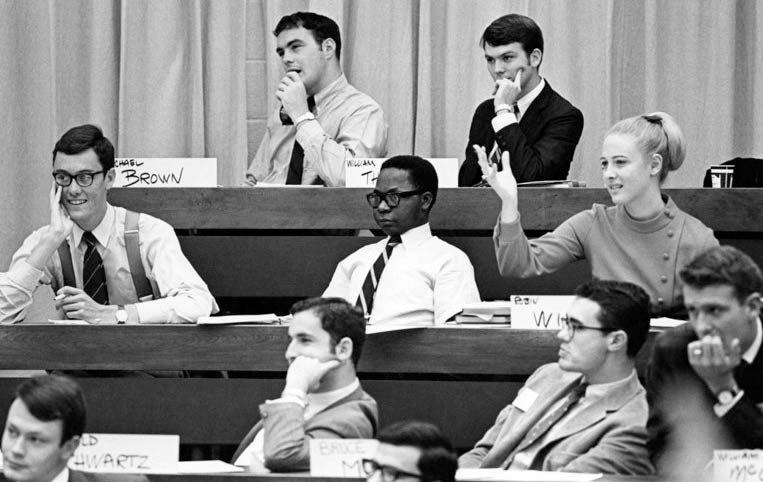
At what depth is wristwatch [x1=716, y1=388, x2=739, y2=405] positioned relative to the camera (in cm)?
283

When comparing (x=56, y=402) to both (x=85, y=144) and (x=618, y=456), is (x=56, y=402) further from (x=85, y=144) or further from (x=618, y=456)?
(x=85, y=144)

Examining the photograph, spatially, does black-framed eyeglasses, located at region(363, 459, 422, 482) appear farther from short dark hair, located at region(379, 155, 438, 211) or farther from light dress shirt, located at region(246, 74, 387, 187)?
light dress shirt, located at region(246, 74, 387, 187)

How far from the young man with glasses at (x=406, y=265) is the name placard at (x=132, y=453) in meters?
1.40

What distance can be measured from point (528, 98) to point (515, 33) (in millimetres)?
240

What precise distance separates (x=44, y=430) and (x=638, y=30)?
373cm

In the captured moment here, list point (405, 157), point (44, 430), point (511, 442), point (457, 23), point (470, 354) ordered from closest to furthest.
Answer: point (44, 430)
point (511, 442)
point (470, 354)
point (405, 157)
point (457, 23)

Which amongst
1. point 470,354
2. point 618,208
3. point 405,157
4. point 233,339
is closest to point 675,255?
point 618,208

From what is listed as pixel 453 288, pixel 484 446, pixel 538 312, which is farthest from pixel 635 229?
pixel 484 446

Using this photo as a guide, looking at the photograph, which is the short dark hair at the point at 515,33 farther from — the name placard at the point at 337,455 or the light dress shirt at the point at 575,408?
the name placard at the point at 337,455

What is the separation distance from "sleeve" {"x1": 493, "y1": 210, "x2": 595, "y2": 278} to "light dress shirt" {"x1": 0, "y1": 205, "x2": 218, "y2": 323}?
3.21ft

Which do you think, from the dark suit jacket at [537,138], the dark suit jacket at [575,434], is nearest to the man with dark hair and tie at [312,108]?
the dark suit jacket at [537,138]

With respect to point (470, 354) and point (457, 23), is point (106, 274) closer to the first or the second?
point (470, 354)

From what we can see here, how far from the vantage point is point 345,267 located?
450 cm

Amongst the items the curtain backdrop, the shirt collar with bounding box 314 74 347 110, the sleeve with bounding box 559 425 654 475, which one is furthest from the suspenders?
the sleeve with bounding box 559 425 654 475
